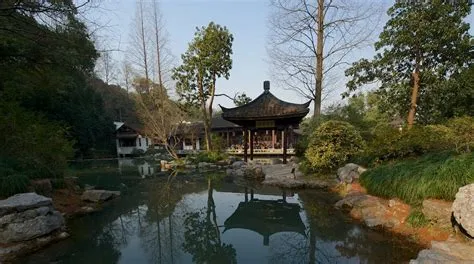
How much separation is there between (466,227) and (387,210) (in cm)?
182

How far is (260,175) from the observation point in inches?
479

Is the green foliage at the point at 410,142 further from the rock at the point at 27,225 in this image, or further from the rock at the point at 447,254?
the rock at the point at 27,225

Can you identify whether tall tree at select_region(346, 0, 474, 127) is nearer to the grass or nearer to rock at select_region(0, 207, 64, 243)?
the grass

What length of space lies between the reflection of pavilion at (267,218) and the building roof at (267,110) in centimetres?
662

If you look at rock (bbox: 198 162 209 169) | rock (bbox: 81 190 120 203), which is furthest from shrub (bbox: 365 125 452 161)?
rock (bbox: 198 162 209 169)

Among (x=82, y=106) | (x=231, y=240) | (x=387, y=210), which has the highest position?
(x=82, y=106)

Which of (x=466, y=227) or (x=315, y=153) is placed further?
(x=315, y=153)

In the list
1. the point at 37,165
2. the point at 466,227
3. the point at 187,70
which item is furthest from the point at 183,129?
the point at 466,227

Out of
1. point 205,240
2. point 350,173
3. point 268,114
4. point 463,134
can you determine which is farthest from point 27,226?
point 268,114

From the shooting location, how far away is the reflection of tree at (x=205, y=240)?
14.5 ft

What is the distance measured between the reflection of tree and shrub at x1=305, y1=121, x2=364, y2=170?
4.53 m

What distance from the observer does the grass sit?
4.63 meters

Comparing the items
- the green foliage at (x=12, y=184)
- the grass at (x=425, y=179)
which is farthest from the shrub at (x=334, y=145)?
the green foliage at (x=12, y=184)

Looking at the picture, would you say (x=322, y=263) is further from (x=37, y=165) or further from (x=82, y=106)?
(x=82, y=106)
